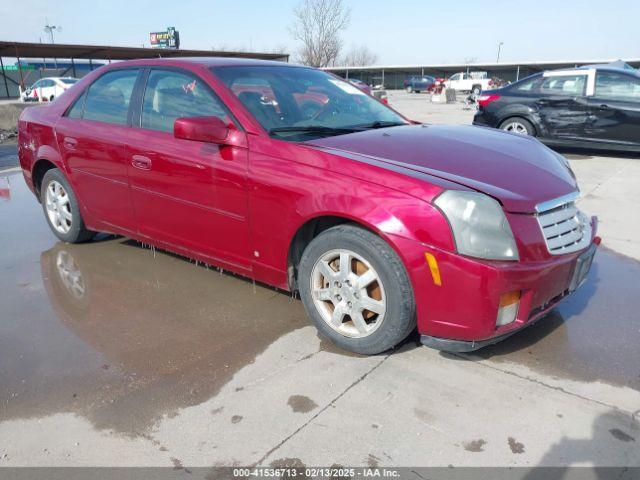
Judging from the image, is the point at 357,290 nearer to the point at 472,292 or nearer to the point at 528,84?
the point at 472,292

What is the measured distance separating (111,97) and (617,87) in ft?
26.2

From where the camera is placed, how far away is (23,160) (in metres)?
5.05

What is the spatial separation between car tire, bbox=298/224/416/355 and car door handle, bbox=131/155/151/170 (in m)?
1.43

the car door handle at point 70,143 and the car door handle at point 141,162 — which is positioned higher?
the car door handle at point 70,143

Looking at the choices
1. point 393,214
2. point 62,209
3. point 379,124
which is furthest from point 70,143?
point 393,214

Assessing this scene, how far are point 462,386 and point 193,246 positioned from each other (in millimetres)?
1998

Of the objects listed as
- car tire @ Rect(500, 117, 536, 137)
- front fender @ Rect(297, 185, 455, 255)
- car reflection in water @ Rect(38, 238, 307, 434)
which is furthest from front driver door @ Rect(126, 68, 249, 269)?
car tire @ Rect(500, 117, 536, 137)

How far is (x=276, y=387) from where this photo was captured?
2.65m

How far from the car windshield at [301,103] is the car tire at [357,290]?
0.77 metres

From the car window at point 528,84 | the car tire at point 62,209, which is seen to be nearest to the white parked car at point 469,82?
the car window at point 528,84

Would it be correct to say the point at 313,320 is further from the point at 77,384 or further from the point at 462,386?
the point at 77,384

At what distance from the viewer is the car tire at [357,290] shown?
264 cm

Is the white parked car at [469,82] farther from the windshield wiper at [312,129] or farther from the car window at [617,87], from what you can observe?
the windshield wiper at [312,129]

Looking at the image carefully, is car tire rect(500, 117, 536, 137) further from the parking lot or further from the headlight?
the headlight
